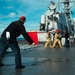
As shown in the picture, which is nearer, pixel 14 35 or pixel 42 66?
pixel 14 35

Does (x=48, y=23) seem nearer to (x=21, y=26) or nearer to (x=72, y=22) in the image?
(x=72, y=22)

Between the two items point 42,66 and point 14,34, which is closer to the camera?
point 14,34

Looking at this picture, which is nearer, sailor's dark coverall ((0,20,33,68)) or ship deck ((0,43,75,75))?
ship deck ((0,43,75,75))

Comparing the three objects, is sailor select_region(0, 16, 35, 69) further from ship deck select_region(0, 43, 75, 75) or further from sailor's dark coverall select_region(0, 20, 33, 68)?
ship deck select_region(0, 43, 75, 75)

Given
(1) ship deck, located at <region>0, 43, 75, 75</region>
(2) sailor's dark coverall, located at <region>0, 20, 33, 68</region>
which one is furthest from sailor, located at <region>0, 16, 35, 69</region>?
(1) ship deck, located at <region>0, 43, 75, 75</region>

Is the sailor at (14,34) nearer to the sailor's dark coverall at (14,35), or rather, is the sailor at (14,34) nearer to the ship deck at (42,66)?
the sailor's dark coverall at (14,35)

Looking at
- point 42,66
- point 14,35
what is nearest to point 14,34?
point 14,35

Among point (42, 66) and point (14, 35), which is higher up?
point (14, 35)

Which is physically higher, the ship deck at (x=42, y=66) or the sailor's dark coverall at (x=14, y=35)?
the sailor's dark coverall at (x=14, y=35)

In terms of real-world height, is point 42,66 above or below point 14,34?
below

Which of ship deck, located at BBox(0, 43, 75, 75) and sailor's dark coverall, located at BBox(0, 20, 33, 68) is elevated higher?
sailor's dark coverall, located at BBox(0, 20, 33, 68)

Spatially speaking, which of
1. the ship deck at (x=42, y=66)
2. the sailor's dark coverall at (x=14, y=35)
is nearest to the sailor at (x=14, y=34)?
the sailor's dark coverall at (x=14, y=35)

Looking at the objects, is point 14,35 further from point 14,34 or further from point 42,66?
point 42,66

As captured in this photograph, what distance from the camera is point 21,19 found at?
9.05 m
